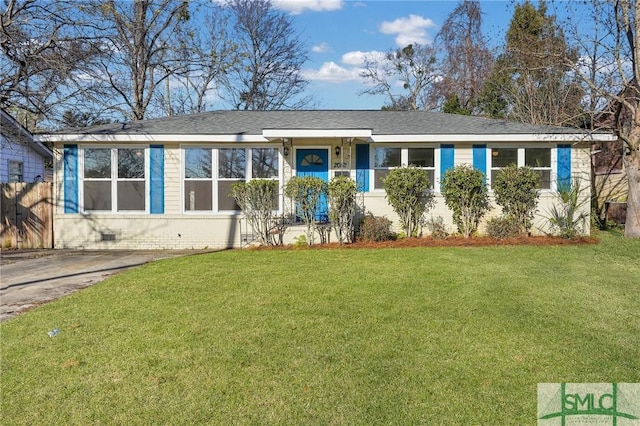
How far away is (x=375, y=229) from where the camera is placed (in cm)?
1125

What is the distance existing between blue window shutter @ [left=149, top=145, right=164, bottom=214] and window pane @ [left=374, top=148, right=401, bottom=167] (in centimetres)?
577

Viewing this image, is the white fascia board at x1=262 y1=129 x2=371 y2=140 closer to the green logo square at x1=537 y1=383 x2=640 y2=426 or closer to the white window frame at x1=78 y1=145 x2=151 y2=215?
the white window frame at x1=78 y1=145 x2=151 y2=215

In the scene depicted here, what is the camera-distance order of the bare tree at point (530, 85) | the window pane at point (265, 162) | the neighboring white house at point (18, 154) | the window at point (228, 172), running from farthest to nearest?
the bare tree at point (530, 85), the neighboring white house at point (18, 154), the window pane at point (265, 162), the window at point (228, 172)

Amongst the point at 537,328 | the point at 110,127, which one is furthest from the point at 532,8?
the point at 537,328

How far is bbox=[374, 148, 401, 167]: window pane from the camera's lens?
12.2 metres

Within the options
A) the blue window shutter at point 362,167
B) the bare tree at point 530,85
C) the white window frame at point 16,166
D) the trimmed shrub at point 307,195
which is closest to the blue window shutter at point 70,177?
the trimmed shrub at point 307,195

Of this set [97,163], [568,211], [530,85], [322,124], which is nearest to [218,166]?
[322,124]

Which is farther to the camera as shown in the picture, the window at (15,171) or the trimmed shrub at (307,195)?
the window at (15,171)

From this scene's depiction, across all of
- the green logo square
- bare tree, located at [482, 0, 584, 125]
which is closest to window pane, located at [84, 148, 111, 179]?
the green logo square

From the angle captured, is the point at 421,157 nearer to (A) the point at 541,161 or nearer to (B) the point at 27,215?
(A) the point at 541,161

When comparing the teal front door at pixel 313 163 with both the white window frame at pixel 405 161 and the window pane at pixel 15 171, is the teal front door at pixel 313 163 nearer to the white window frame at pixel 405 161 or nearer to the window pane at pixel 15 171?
the white window frame at pixel 405 161

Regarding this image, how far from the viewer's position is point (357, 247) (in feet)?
34.7

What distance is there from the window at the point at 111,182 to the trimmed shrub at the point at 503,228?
914 centimetres

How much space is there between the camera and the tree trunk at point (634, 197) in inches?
471
